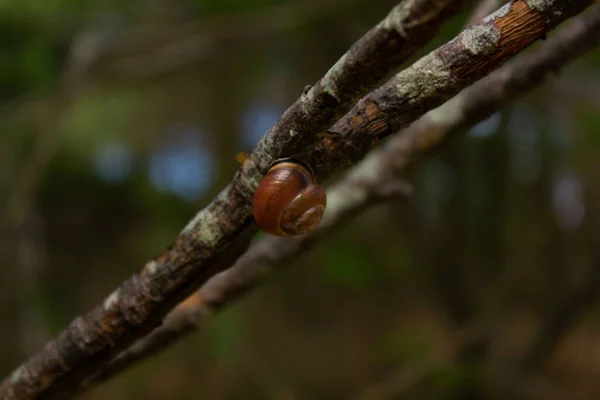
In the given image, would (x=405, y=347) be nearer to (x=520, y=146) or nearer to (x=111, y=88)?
(x=520, y=146)

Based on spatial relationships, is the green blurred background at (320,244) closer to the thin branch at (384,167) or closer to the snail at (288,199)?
the thin branch at (384,167)

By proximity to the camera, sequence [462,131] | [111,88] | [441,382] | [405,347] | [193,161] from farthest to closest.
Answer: [193,161] < [405,347] < [111,88] < [441,382] < [462,131]

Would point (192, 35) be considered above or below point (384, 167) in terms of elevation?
above

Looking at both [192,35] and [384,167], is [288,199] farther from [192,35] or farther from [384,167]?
[192,35]

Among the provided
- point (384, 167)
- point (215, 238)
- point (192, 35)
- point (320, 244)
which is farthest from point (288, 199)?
point (192, 35)

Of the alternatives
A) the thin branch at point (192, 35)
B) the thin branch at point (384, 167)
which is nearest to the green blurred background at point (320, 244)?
the thin branch at point (192, 35)

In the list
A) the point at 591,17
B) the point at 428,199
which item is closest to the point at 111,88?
the point at 428,199
